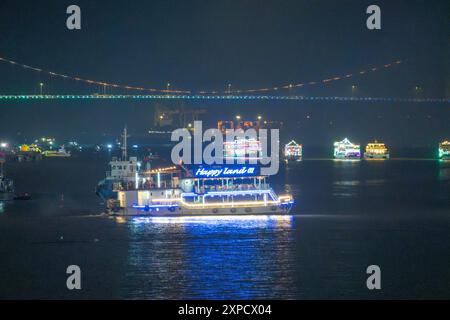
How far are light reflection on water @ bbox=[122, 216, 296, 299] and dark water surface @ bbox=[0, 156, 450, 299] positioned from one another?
3 centimetres

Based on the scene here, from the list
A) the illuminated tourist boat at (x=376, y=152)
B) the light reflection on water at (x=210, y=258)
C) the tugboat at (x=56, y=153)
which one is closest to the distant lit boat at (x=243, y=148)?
the illuminated tourist boat at (x=376, y=152)

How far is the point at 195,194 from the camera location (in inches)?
1134

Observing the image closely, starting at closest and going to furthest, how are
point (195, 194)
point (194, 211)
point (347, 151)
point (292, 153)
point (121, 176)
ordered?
point (195, 194), point (194, 211), point (121, 176), point (292, 153), point (347, 151)

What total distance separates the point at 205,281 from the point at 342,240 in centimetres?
714

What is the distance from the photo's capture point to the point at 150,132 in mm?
137000

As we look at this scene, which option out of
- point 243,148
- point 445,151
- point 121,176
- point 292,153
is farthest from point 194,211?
point 445,151

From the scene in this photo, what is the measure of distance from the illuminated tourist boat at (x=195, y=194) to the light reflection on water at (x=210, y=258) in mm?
502

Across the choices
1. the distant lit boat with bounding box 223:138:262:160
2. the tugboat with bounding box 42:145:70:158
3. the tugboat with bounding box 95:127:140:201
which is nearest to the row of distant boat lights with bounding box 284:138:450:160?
the distant lit boat with bounding box 223:138:262:160

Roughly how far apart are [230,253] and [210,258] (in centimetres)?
88

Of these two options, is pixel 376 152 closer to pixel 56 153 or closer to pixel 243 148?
pixel 243 148

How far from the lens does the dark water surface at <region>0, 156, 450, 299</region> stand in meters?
18.3

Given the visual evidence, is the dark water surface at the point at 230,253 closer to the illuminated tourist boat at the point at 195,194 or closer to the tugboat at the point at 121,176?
the illuminated tourist boat at the point at 195,194
